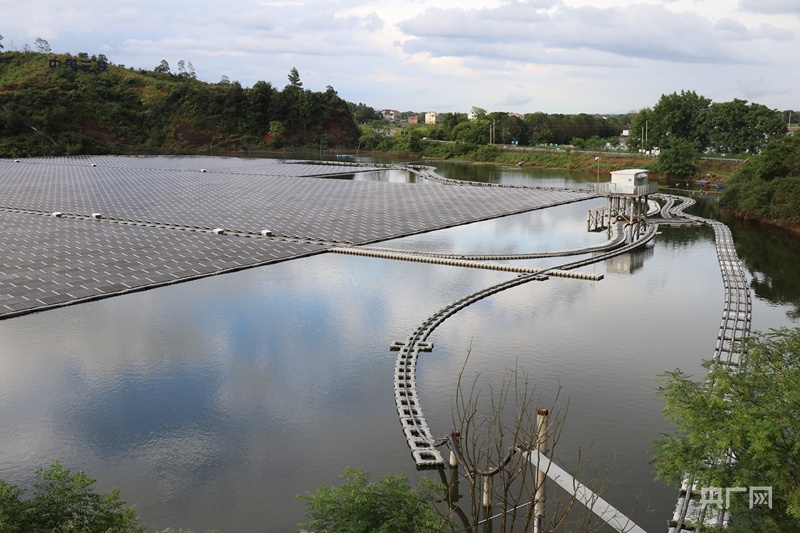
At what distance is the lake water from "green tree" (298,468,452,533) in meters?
2.79

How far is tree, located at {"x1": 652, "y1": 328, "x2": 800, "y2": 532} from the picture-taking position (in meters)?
9.27

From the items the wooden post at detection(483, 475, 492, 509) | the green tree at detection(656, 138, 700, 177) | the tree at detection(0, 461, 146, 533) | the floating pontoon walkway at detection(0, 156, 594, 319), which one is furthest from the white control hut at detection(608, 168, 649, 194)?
the tree at detection(0, 461, 146, 533)

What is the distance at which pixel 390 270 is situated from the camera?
30.6 m

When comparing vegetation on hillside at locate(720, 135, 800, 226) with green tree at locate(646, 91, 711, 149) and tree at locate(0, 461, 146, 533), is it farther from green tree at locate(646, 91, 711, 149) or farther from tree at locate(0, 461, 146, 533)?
tree at locate(0, 461, 146, 533)

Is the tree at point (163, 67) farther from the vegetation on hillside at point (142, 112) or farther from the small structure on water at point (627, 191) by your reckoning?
the small structure on water at point (627, 191)

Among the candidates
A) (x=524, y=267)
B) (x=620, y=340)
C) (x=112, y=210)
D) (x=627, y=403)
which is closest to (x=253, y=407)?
(x=627, y=403)

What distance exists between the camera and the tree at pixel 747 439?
927 centimetres

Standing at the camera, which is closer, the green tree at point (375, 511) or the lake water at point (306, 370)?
the green tree at point (375, 511)

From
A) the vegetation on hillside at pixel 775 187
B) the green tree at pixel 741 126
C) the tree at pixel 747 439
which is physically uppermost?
the green tree at pixel 741 126

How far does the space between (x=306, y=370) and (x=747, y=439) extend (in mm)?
12032

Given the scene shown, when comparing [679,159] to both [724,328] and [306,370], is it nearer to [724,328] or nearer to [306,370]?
[724,328]

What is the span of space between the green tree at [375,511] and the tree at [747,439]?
3.87 m

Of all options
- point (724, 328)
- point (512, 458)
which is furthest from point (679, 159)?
point (512, 458)

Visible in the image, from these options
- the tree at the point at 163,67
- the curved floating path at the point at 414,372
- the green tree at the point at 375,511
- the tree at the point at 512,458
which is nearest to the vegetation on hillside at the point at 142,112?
the tree at the point at 163,67
